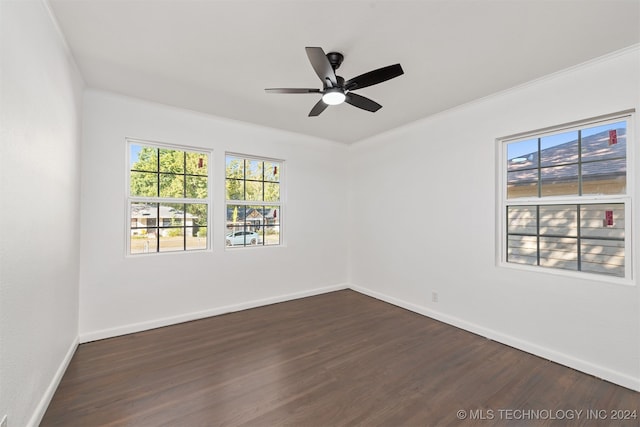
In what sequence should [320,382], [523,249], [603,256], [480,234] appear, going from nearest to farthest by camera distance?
1. [320,382]
2. [603,256]
3. [523,249]
4. [480,234]

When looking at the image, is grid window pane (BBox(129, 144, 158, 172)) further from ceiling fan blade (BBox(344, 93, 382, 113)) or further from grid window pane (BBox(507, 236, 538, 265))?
grid window pane (BBox(507, 236, 538, 265))

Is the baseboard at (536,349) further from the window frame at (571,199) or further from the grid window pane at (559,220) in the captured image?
the grid window pane at (559,220)

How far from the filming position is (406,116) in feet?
11.9

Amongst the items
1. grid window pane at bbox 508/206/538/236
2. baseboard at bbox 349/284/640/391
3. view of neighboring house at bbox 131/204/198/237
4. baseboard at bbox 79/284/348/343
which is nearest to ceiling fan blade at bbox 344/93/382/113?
grid window pane at bbox 508/206/538/236

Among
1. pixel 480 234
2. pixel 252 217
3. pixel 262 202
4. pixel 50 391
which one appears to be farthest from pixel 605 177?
pixel 50 391

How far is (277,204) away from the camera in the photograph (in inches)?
171

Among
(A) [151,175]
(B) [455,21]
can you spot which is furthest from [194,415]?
(B) [455,21]

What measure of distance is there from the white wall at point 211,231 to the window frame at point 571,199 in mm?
2510

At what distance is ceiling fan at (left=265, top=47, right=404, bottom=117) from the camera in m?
1.91

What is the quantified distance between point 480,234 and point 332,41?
254cm

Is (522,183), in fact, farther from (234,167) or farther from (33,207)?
(33,207)

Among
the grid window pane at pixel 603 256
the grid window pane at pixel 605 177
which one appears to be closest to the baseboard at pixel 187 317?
the grid window pane at pixel 603 256

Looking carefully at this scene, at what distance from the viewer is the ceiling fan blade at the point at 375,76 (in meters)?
1.97

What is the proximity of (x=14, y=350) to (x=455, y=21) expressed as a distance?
324cm
